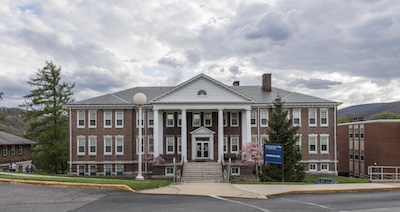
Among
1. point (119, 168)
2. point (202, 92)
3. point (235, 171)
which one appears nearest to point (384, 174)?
point (235, 171)

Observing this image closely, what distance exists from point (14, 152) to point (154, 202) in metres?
43.3

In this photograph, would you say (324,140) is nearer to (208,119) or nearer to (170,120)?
(208,119)

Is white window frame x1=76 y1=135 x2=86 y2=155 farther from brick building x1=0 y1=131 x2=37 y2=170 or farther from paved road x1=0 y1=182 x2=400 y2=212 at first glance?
paved road x1=0 y1=182 x2=400 y2=212

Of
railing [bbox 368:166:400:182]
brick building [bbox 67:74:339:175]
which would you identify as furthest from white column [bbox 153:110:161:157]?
railing [bbox 368:166:400:182]

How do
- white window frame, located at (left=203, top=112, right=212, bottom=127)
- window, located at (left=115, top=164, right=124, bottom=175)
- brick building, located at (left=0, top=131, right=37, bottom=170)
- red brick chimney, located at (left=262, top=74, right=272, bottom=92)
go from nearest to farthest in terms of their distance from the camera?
window, located at (left=115, top=164, right=124, bottom=175)
white window frame, located at (left=203, top=112, right=212, bottom=127)
brick building, located at (left=0, top=131, right=37, bottom=170)
red brick chimney, located at (left=262, top=74, right=272, bottom=92)

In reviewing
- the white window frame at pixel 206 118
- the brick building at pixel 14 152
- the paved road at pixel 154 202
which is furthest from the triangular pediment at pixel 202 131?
the paved road at pixel 154 202

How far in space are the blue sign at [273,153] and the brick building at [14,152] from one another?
35.2m

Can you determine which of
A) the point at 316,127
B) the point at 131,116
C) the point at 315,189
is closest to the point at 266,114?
the point at 316,127

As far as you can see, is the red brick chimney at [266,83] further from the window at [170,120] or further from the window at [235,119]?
the window at [170,120]

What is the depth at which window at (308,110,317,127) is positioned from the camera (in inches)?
1804

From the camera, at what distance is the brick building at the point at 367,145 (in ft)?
145

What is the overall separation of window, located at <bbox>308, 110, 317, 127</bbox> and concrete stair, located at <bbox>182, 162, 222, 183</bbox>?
517 inches

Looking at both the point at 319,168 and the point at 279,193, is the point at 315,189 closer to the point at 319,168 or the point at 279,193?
the point at 279,193

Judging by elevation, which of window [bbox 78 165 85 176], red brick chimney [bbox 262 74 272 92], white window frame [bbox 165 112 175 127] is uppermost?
red brick chimney [bbox 262 74 272 92]
